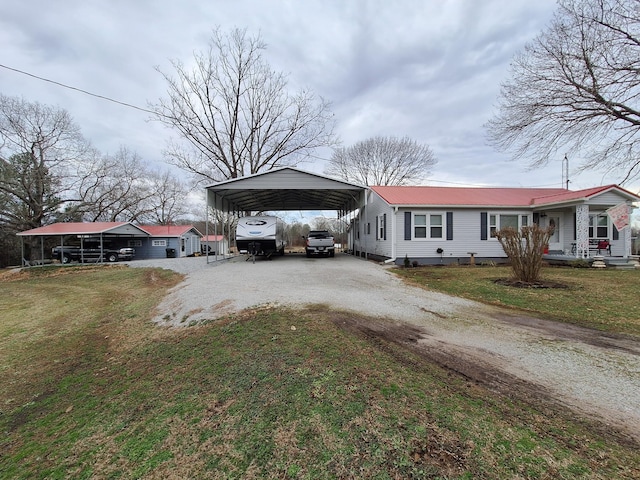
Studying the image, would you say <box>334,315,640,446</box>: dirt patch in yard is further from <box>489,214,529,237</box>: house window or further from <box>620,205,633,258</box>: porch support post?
<box>620,205,633,258</box>: porch support post

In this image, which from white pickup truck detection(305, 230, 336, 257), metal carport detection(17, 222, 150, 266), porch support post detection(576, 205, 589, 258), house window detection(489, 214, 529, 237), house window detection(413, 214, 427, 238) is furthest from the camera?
metal carport detection(17, 222, 150, 266)

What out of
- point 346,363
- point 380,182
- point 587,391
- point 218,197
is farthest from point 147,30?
point 380,182

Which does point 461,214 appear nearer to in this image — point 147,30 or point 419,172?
point 147,30

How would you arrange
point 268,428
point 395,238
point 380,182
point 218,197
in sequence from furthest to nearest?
1. point 380,182
2. point 218,197
3. point 395,238
4. point 268,428

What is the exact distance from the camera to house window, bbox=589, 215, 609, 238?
1523cm

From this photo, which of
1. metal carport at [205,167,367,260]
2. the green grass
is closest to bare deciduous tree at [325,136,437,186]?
metal carport at [205,167,367,260]

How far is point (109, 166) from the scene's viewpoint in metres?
32.1

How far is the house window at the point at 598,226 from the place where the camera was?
1523 centimetres

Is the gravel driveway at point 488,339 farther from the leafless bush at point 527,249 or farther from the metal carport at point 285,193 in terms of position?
the metal carport at point 285,193

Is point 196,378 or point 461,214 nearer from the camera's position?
point 196,378

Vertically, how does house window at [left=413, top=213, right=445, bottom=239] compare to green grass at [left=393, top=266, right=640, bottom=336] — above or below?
above

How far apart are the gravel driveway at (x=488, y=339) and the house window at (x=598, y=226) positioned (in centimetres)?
1346

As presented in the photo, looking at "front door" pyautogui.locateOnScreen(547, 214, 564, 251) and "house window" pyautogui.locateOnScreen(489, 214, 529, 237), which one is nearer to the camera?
"house window" pyautogui.locateOnScreen(489, 214, 529, 237)

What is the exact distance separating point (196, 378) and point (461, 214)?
46.9ft
